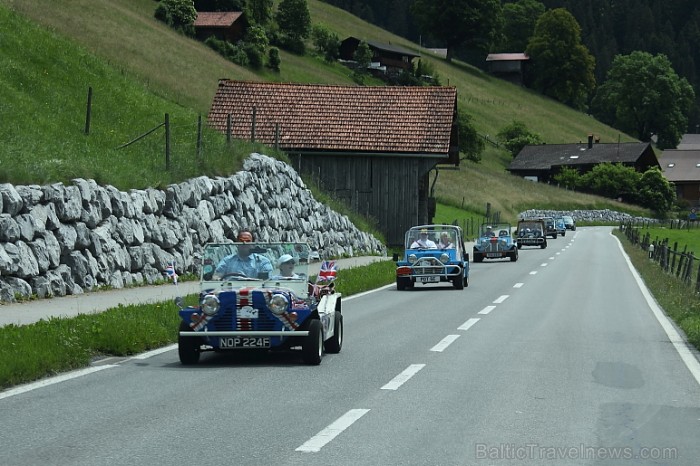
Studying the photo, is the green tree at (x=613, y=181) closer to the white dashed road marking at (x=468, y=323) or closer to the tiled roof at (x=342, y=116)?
the tiled roof at (x=342, y=116)

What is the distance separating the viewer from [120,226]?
74.2 ft

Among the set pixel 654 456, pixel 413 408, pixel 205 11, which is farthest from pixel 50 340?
pixel 205 11

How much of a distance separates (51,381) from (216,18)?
301 feet

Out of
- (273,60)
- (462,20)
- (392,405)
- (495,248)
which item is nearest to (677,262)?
(495,248)

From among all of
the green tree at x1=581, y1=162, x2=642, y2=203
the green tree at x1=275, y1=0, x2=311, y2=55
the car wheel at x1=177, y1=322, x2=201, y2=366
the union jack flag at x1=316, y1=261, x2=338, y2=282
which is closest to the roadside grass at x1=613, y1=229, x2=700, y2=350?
the union jack flag at x1=316, y1=261, x2=338, y2=282

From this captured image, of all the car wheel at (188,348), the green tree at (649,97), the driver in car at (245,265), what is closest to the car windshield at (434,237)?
the driver in car at (245,265)

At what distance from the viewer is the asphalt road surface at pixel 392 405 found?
7.56m

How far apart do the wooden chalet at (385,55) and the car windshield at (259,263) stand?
119971 millimetres

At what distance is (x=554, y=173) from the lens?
13388cm

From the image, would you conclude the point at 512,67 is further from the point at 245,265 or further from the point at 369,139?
the point at 245,265

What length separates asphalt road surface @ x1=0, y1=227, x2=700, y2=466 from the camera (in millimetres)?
7562

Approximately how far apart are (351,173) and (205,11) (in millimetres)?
63013

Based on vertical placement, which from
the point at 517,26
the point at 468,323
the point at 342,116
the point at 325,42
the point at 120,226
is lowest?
the point at 468,323

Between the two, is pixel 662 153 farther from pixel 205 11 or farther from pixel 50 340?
pixel 50 340
